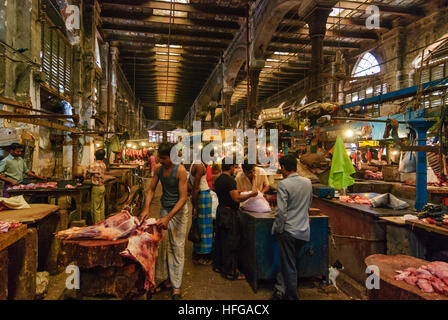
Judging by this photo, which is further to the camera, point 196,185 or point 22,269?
point 196,185

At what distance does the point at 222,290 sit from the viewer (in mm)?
3842

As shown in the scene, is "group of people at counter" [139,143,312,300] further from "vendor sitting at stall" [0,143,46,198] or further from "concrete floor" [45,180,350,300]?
"vendor sitting at stall" [0,143,46,198]

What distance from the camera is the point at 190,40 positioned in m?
13.0

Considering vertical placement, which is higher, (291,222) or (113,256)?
(291,222)

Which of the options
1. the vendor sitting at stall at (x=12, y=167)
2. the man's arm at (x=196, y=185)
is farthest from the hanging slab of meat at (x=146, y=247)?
the vendor sitting at stall at (x=12, y=167)

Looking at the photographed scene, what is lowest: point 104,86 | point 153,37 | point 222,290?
point 222,290

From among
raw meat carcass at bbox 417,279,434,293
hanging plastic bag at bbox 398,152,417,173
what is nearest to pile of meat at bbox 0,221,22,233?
raw meat carcass at bbox 417,279,434,293

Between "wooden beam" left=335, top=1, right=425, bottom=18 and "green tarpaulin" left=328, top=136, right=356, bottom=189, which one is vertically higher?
"wooden beam" left=335, top=1, right=425, bottom=18

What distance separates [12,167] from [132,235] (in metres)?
4.72

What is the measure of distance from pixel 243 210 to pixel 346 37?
12225 millimetres

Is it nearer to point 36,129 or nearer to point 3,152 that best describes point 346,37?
point 36,129

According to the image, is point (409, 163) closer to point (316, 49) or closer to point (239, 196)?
point (239, 196)

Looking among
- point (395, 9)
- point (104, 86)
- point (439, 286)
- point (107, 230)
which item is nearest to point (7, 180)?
point (107, 230)

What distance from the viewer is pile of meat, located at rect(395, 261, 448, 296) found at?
7.49ft
